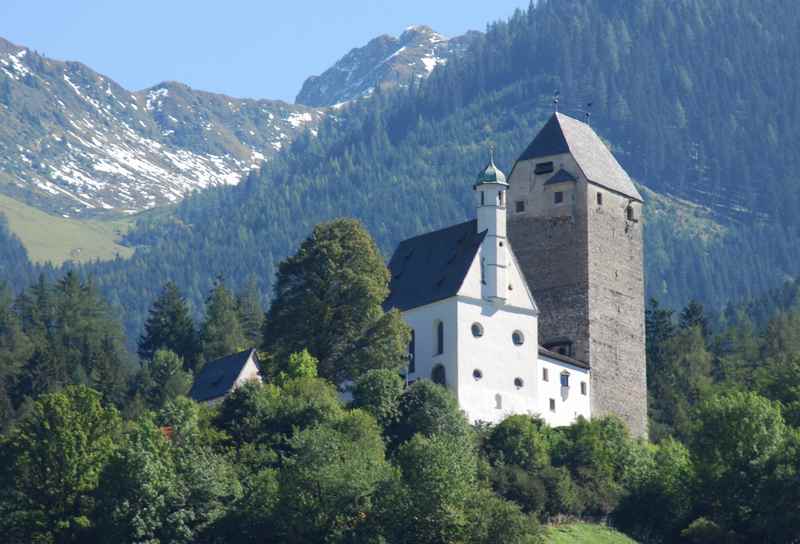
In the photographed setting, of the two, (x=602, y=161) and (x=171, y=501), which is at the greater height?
(x=602, y=161)

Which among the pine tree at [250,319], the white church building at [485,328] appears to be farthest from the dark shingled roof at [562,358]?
the pine tree at [250,319]

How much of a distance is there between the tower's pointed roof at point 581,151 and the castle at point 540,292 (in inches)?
4.0

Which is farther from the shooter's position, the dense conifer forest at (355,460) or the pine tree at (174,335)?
the pine tree at (174,335)

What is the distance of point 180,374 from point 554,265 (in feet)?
86.1

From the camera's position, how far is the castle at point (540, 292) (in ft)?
285

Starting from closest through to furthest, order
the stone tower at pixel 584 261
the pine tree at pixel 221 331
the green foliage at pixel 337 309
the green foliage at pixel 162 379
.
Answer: the green foliage at pixel 337 309 → the stone tower at pixel 584 261 → the green foliage at pixel 162 379 → the pine tree at pixel 221 331

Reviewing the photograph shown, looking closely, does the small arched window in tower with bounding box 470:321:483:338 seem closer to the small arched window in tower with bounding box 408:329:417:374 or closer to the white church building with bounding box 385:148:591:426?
the white church building with bounding box 385:148:591:426

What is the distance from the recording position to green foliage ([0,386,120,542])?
229ft

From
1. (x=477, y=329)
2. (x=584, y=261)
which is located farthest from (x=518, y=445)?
(x=584, y=261)

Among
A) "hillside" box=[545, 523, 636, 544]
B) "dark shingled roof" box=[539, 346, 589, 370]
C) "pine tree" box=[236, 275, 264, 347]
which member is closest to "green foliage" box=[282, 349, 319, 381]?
"dark shingled roof" box=[539, 346, 589, 370]

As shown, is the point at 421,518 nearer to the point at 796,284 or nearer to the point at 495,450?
the point at 495,450

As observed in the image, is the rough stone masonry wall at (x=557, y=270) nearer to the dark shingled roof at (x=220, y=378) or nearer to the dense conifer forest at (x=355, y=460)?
the dense conifer forest at (x=355, y=460)

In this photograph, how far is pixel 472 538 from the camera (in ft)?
227

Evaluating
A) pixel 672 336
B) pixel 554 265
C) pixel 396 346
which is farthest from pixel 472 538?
pixel 672 336
